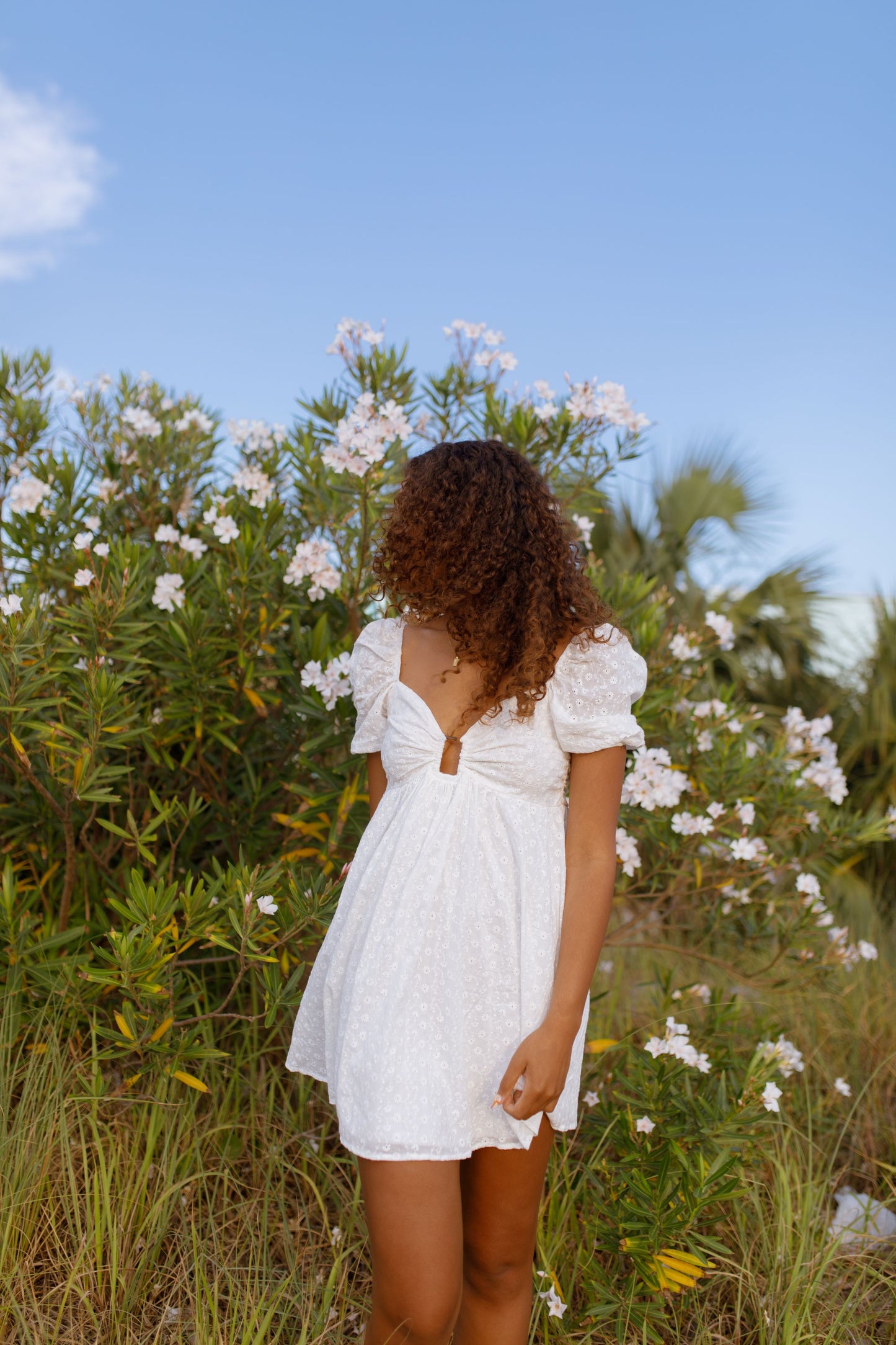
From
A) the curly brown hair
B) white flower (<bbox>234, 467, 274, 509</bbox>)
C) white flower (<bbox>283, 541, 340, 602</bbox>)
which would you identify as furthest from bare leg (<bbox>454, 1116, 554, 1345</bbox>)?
white flower (<bbox>234, 467, 274, 509</bbox>)

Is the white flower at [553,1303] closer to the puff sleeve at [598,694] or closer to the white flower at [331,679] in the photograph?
the puff sleeve at [598,694]

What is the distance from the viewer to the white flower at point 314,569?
2.75 metres

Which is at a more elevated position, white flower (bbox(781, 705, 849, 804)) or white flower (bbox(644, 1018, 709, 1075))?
white flower (bbox(781, 705, 849, 804))

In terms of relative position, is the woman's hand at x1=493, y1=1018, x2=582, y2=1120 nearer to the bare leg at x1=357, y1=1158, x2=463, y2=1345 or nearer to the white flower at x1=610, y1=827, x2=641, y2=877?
the bare leg at x1=357, y1=1158, x2=463, y2=1345

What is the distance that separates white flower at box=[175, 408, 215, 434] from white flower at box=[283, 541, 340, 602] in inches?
39.7

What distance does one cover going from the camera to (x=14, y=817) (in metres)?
2.97

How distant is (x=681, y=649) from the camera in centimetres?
330

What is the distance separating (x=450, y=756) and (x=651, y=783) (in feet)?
4.08

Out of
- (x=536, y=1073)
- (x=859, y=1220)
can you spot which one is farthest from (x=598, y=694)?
(x=859, y=1220)

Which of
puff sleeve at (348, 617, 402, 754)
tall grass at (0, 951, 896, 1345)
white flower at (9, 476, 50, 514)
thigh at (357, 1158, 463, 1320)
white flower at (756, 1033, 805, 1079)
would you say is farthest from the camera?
white flower at (9, 476, 50, 514)

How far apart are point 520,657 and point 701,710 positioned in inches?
65.6

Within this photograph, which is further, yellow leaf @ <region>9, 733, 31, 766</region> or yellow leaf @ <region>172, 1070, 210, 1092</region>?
yellow leaf @ <region>9, 733, 31, 766</region>

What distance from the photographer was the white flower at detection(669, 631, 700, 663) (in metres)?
3.29

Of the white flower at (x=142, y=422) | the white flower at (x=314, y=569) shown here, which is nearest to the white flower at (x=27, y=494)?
the white flower at (x=142, y=422)
